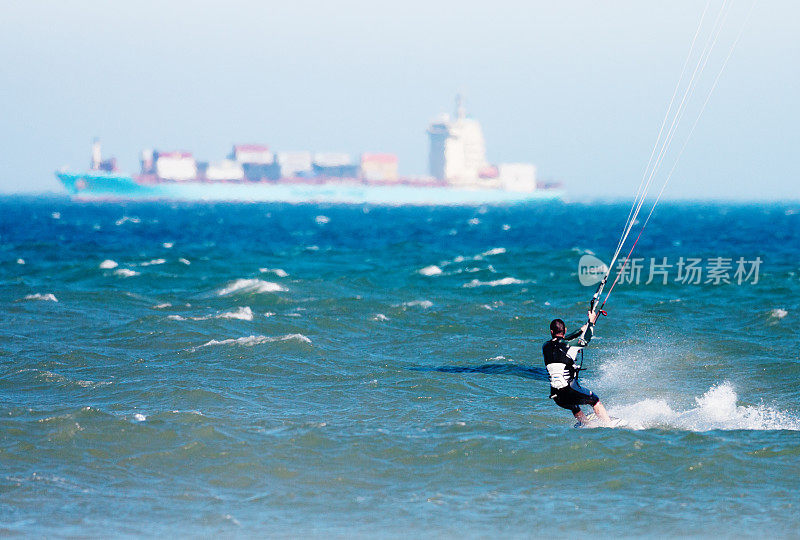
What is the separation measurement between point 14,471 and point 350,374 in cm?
608

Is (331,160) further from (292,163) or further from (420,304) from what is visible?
(420,304)

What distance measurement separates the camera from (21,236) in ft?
171

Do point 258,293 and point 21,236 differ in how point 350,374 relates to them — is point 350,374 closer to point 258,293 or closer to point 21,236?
point 258,293

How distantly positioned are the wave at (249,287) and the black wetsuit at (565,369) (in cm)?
1512

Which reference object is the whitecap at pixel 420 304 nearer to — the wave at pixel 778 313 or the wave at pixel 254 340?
the wave at pixel 254 340

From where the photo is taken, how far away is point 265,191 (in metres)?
152

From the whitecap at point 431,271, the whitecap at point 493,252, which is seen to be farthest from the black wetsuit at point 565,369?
the whitecap at point 493,252

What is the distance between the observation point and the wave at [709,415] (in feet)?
36.4

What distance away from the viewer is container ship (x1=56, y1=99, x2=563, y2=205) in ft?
488

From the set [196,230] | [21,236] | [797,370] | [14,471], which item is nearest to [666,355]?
[797,370]

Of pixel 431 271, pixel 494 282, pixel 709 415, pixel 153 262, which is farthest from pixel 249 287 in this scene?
pixel 709 415

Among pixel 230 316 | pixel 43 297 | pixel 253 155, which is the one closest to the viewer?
pixel 230 316

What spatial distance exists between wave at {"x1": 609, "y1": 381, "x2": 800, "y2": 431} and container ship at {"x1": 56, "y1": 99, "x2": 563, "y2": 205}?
5536 inches

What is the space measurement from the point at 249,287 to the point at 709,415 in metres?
16.0
